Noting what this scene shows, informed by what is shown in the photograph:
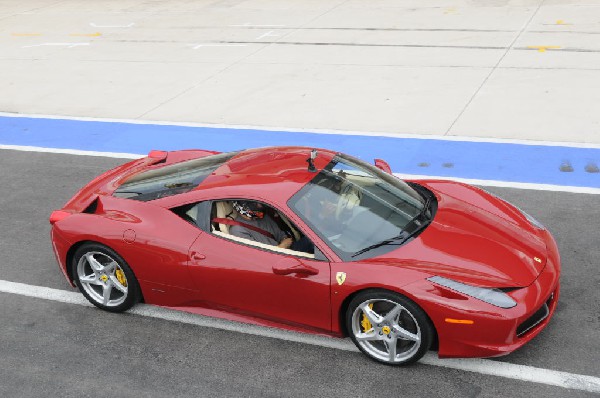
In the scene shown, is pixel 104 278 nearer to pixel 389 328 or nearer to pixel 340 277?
pixel 340 277

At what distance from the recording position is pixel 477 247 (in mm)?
5945

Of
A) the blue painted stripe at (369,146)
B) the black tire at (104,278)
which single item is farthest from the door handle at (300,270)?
the blue painted stripe at (369,146)

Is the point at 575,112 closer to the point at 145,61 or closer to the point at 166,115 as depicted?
the point at 166,115

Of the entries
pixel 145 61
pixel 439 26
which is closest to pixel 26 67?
pixel 145 61

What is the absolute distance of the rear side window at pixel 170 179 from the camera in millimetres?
6730

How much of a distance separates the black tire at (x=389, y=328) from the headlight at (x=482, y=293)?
0.27 m

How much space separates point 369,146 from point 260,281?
199 inches

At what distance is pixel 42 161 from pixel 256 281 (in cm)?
594

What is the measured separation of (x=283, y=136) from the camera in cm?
1127

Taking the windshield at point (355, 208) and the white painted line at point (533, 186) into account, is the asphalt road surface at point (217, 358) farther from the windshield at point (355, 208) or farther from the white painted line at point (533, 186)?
the white painted line at point (533, 186)

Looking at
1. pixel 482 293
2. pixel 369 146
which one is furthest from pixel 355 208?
pixel 369 146

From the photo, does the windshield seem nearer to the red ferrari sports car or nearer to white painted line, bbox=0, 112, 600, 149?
the red ferrari sports car

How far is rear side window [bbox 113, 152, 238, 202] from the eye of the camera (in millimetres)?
6730

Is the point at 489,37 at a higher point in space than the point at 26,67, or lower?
lower
